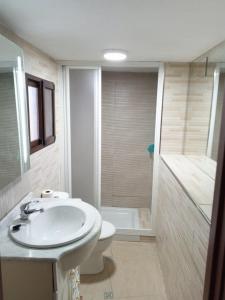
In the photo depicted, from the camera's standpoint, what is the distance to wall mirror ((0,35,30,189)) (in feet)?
4.27

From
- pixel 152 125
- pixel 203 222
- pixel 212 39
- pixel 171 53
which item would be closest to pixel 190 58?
pixel 171 53

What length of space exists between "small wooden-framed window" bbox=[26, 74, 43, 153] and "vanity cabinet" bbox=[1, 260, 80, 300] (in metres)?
0.89

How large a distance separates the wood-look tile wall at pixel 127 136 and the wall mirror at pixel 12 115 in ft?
5.79

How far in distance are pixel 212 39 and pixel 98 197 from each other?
2.08 metres

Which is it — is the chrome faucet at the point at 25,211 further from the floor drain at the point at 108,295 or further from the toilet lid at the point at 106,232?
the floor drain at the point at 108,295

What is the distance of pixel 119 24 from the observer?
1300 mm

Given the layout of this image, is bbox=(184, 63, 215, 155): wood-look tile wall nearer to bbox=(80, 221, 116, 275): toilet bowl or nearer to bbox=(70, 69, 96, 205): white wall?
bbox=(70, 69, 96, 205): white wall

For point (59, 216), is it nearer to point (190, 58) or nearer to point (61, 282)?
point (61, 282)

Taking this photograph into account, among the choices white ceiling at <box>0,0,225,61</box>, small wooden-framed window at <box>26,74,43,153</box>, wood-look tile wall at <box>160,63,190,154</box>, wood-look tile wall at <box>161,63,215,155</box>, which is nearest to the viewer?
white ceiling at <box>0,0,225,61</box>

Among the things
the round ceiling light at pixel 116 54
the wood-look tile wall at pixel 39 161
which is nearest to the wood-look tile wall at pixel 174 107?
the round ceiling light at pixel 116 54

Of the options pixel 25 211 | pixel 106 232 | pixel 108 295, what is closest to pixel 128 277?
pixel 108 295

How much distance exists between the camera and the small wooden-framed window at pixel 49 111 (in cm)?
203

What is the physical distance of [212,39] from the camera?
1.53 meters

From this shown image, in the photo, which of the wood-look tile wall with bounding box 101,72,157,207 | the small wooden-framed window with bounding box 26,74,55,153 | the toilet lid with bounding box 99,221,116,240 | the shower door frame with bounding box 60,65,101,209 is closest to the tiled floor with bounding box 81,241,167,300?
the toilet lid with bounding box 99,221,116,240
